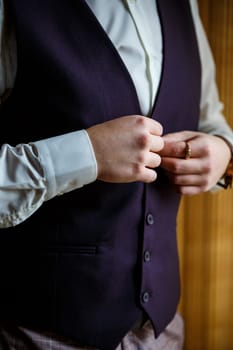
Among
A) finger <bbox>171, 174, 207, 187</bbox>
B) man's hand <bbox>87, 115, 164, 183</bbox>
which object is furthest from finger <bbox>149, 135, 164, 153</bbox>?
finger <bbox>171, 174, 207, 187</bbox>

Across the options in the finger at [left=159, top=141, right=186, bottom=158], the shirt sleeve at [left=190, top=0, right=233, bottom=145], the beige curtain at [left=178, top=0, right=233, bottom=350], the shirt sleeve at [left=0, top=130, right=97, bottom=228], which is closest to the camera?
the shirt sleeve at [left=0, top=130, right=97, bottom=228]

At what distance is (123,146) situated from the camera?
2.14 feet

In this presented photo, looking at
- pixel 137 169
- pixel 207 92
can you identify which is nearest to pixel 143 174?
pixel 137 169

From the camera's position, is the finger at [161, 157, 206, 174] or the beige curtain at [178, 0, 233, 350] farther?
the beige curtain at [178, 0, 233, 350]

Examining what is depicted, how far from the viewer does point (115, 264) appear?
75 cm

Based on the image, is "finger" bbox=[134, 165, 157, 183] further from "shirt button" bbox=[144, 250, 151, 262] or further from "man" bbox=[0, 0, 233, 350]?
"shirt button" bbox=[144, 250, 151, 262]

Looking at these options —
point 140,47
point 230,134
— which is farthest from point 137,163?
point 230,134

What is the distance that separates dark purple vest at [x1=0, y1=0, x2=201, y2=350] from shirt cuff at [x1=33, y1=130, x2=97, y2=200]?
0.20 feet

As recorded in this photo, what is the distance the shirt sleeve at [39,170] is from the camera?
62cm

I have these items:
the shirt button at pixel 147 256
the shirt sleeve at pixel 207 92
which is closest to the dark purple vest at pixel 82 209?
the shirt button at pixel 147 256

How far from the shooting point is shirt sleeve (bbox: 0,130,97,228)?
2.02 ft

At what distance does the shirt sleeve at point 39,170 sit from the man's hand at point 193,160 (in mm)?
168

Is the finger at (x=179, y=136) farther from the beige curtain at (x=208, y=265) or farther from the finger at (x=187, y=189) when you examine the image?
the beige curtain at (x=208, y=265)

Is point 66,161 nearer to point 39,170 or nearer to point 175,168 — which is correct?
point 39,170
